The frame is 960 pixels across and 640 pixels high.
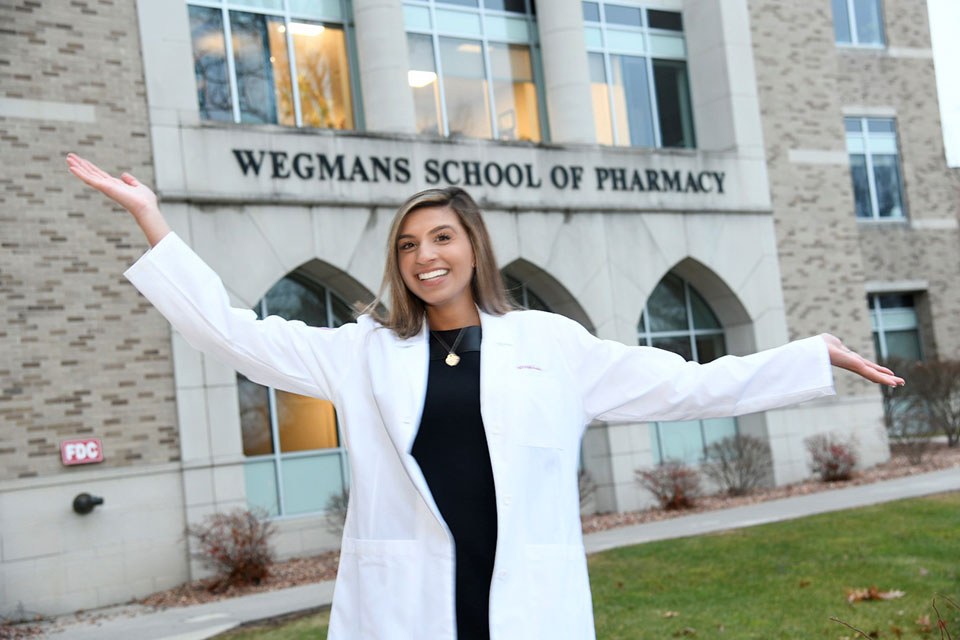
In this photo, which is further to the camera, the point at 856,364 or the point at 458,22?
the point at 458,22

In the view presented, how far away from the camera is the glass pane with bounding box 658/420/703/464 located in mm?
17062

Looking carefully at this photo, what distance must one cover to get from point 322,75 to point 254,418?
207 inches

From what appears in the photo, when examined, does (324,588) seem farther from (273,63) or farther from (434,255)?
(434,255)

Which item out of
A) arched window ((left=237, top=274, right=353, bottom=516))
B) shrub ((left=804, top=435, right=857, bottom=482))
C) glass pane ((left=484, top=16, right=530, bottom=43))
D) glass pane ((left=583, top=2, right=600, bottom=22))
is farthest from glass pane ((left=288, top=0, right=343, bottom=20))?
shrub ((left=804, top=435, right=857, bottom=482))

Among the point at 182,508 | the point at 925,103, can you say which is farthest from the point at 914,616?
the point at 925,103

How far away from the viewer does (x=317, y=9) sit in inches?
598

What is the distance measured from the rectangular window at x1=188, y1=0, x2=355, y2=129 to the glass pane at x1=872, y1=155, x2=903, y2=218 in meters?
12.8

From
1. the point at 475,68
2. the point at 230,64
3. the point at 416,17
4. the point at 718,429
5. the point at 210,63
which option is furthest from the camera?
the point at 718,429

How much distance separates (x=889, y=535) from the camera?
9.98 meters

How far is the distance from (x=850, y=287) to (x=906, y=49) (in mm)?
7316

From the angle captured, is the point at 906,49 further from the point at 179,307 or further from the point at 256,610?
the point at 179,307

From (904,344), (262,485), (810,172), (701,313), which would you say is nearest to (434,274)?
(262,485)

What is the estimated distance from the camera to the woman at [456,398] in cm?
259

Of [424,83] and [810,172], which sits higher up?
[424,83]
